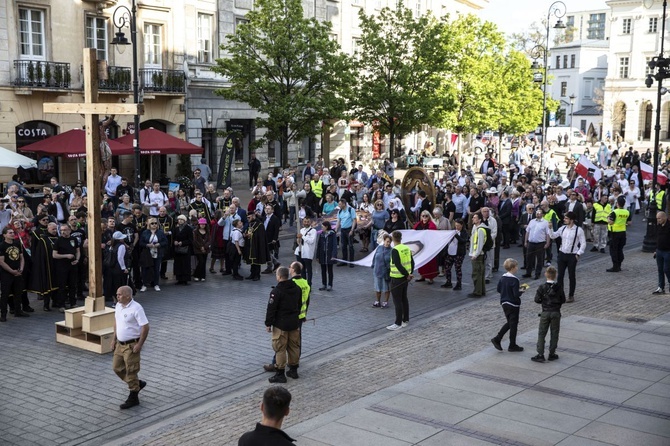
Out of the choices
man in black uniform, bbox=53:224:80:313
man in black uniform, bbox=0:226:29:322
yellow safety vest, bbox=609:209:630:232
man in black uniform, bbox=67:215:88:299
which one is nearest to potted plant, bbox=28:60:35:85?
man in black uniform, bbox=67:215:88:299

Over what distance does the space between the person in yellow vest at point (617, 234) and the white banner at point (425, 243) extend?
17.8 ft

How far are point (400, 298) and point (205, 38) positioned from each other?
25.1 metres

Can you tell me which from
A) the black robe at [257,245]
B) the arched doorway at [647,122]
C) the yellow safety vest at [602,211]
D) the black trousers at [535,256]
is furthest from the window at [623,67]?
the black robe at [257,245]

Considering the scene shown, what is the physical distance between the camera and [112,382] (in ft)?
38.7

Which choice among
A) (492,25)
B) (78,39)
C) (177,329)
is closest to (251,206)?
(177,329)

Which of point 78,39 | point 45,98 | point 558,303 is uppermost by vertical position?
point 78,39

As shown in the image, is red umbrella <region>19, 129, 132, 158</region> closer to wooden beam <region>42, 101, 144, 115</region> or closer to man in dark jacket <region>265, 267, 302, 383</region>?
wooden beam <region>42, 101, 144, 115</region>

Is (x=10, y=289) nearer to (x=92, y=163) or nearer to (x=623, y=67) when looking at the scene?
(x=92, y=163)

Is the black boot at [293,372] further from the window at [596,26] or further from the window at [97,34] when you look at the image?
the window at [596,26]

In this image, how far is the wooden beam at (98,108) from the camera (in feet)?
41.9

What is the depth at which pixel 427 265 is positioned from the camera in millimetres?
19188

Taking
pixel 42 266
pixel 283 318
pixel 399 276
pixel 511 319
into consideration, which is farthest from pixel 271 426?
pixel 42 266

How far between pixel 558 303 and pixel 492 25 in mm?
37531

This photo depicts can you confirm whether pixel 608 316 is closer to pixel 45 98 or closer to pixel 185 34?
pixel 45 98
